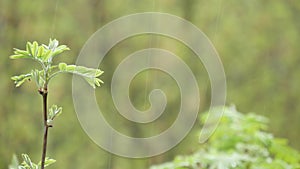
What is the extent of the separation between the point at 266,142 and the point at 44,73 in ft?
1.97

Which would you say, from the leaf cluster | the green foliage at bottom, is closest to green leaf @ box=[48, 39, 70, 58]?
the leaf cluster

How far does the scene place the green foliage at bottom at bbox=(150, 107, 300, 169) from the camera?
0.77 metres

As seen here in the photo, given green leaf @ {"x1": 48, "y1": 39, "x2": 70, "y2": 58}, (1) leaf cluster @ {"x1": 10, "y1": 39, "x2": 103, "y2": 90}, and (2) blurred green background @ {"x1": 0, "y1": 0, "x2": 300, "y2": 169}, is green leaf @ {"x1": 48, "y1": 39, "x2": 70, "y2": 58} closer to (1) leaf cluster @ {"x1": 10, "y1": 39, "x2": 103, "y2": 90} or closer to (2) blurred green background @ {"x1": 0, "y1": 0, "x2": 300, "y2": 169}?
(1) leaf cluster @ {"x1": 10, "y1": 39, "x2": 103, "y2": 90}

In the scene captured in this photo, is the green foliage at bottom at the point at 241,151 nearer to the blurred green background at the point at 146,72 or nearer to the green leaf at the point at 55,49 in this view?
the green leaf at the point at 55,49

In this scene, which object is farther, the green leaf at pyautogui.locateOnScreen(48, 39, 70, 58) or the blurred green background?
the blurred green background

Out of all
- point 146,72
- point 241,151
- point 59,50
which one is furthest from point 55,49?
point 146,72

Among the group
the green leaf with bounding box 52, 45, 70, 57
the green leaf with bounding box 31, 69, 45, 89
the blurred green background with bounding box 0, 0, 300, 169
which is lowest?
the green leaf with bounding box 31, 69, 45, 89

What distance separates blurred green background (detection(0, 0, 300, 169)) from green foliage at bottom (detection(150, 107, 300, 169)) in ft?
6.04

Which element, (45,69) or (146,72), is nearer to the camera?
(45,69)

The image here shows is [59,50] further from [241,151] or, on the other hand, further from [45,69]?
[241,151]

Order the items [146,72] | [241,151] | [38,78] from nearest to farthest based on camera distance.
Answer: [38,78] < [241,151] < [146,72]

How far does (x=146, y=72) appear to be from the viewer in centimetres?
298

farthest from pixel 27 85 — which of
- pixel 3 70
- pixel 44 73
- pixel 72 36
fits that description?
pixel 44 73

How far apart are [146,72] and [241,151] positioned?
2081mm
